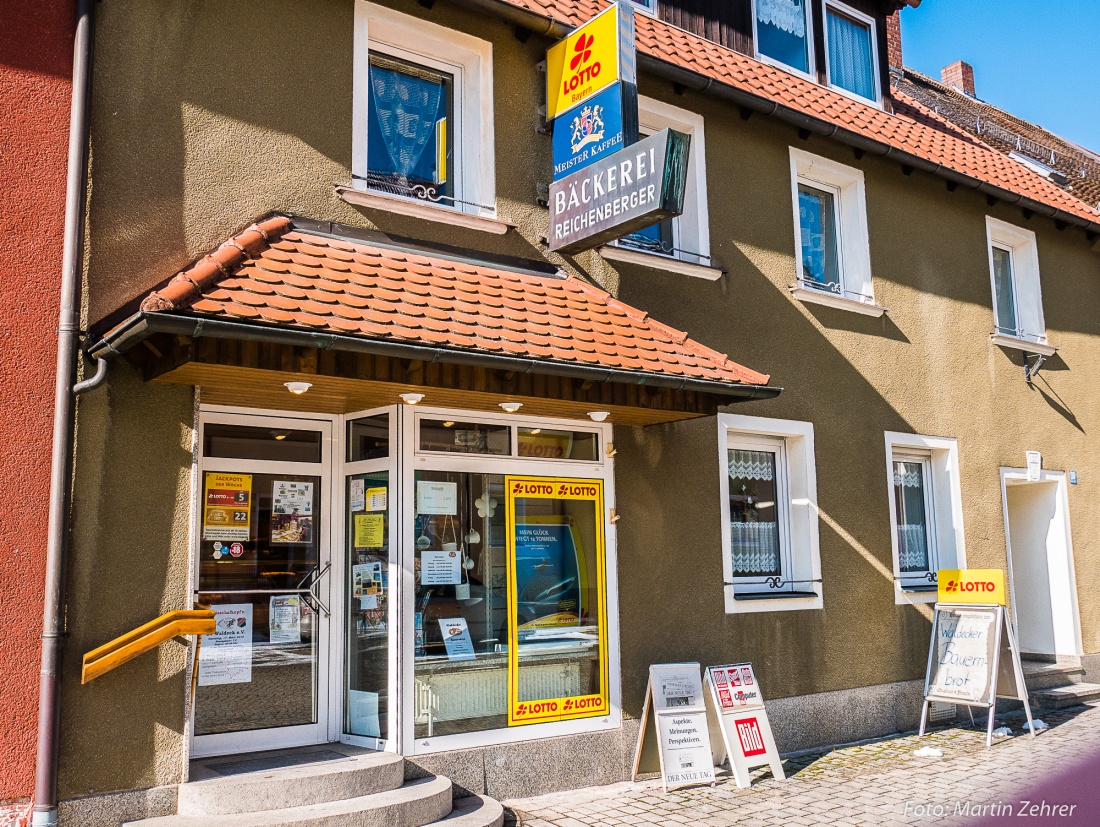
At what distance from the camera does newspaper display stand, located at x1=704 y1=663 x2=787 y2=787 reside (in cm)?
819

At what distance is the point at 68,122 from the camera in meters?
6.35

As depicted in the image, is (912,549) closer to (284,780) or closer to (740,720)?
(740,720)

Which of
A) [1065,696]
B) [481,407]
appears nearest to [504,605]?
[481,407]

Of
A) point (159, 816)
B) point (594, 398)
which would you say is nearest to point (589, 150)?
point (594, 398)

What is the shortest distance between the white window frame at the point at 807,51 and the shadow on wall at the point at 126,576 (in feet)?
26.5

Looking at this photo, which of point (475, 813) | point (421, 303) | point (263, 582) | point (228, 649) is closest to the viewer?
point (475, 813)

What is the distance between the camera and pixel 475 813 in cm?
666

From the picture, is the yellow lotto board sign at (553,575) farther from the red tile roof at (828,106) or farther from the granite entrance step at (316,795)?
the red tile roof at (828,106)

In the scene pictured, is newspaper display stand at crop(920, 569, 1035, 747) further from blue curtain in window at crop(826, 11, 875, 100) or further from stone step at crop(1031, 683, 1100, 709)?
blue curtain in window at crop(826, 11, 875, 100)

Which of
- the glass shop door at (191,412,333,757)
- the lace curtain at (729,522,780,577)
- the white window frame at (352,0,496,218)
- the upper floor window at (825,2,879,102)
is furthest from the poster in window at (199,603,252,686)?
the upper floor window at (825,2,879,102)

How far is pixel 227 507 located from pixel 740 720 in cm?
439

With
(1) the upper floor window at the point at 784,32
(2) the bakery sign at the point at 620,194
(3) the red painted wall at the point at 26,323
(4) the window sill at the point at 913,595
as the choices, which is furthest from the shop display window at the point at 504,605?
(1) the upper floor window at the point at 784,32

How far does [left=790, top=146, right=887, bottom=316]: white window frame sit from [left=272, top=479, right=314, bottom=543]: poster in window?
5.75 metres

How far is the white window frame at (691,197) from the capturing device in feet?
30.9
